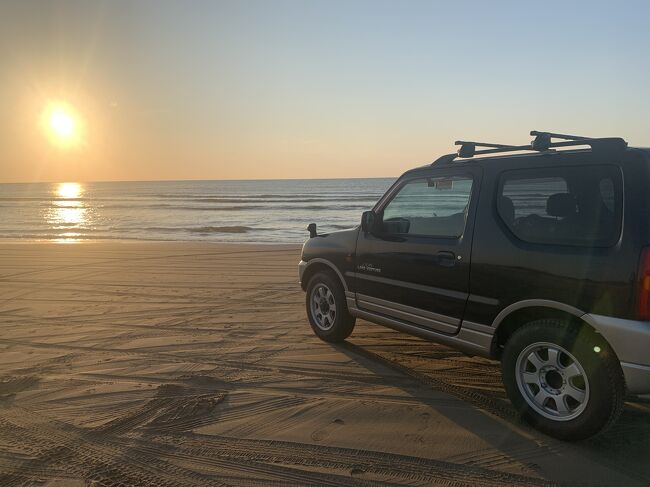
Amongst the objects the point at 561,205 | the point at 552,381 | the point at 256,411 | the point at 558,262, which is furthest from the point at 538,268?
the point at 256,411

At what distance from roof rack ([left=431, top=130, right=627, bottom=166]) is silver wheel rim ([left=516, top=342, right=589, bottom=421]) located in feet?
4.40

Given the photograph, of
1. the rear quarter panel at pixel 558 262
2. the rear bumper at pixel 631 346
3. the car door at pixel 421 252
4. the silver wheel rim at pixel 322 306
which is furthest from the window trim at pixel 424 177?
the rear bumper at pixel 631 346

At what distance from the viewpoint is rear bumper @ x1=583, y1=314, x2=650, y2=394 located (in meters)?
2.76

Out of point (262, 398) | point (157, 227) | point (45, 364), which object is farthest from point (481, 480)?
point (157, 227)

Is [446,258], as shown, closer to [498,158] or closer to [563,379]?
[498,158]

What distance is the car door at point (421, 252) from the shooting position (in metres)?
3.85

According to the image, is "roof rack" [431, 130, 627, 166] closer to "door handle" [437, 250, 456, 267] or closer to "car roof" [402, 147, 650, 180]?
"car roof" [402, 147, 650, 180]

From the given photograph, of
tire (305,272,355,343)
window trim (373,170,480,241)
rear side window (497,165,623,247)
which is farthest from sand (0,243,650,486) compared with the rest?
rear side window (497,165,623,247)

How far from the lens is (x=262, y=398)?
391 cm

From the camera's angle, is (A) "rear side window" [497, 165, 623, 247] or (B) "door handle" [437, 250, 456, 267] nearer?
(A) "rear side window" [497, 165, 623, 247]

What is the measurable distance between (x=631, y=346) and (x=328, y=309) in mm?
3138

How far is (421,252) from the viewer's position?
163 inches

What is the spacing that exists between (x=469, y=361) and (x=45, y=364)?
4.09m

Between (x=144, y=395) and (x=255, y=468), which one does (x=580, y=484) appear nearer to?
(x=255, y=468)
